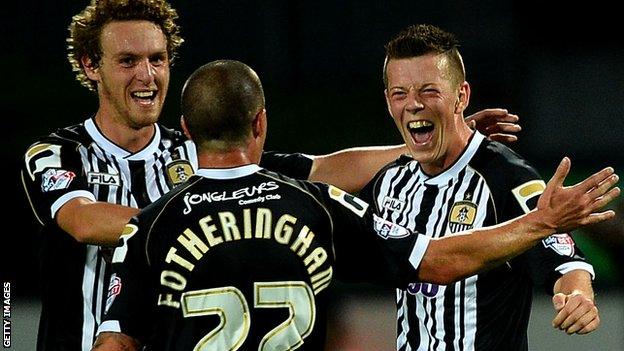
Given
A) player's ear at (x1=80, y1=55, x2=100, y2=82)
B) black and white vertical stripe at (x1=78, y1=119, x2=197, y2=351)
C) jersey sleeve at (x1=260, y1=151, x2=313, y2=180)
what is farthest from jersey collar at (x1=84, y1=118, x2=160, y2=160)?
jersey sleeve at (x1=260, y1=151, x2=313, y2=180)

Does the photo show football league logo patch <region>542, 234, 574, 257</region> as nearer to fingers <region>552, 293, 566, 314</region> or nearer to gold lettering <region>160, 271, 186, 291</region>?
fingers <region>552, 293, 566, 314</region>

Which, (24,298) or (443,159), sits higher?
(443,159)

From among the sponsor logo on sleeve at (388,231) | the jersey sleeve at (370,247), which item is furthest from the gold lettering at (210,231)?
the sponsor logo on sleeve at (388,231)

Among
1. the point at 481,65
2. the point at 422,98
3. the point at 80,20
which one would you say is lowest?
the point at 422,98

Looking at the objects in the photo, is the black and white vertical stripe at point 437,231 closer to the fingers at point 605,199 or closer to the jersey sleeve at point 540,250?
the jersey sleeve at point 540,250

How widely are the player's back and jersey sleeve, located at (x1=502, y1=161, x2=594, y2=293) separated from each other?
955 mm

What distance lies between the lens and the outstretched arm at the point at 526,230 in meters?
3.20

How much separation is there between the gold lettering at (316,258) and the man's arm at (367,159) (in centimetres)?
130

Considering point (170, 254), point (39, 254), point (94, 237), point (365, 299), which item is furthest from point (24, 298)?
point (170, 254)

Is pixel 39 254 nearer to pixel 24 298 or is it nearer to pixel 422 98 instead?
pixel 422 98

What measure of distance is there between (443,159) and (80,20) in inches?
60.9

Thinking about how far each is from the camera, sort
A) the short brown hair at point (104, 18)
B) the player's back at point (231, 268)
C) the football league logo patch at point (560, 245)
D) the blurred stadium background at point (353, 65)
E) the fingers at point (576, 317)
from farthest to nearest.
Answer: the blurred stadium background at point (353, 65) < the short brown hair at point (104, 18) < the football league logo patch at point (560, 245) < the fingers at point (576, 317) < the player's back at point (231, 268)

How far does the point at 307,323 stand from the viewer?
3189mm

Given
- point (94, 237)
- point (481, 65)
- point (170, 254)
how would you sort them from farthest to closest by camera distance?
1. point (481, 65)
2. point (94, 237)
3. point (170, 254)
